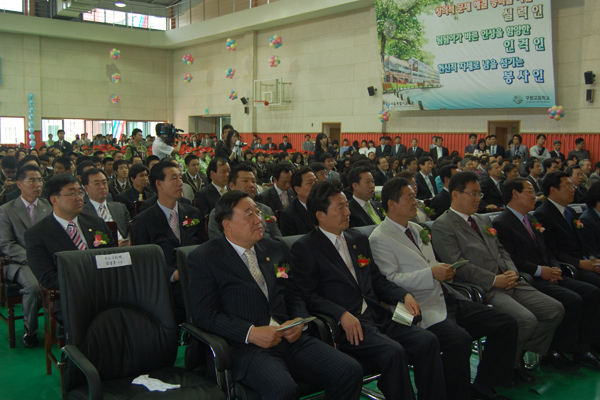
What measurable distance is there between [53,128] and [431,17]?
1510 centimetres

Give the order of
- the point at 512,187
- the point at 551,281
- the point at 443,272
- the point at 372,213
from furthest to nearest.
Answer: the point at 372,213, the point at 512,187, the point at 551,281, the point at 443,272

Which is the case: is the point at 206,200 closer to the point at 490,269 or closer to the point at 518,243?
the point at 490,269

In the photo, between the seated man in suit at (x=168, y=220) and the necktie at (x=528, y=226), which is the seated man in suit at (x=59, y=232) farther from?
the necktie at (x=528, y=226)

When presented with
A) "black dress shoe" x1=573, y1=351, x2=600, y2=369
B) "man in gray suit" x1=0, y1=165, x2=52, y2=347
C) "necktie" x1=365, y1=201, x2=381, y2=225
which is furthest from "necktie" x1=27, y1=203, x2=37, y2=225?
"black dress shoe" x1=573, y1=351, x2=600, y2=369

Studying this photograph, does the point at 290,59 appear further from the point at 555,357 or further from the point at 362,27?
the point at 555,357

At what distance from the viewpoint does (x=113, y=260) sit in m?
2.28

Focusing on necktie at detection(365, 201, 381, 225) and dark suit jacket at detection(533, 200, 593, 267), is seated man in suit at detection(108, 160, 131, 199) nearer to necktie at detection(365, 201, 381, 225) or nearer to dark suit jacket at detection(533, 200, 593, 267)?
necktie at detection(365, 201, 381, 225)

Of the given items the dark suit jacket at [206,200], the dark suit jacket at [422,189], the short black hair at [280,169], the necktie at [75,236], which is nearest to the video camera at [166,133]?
the short black hair at [280,169]

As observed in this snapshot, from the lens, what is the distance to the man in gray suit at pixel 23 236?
11.1 ft

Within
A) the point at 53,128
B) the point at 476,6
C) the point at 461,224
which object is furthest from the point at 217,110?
the point at 461,224

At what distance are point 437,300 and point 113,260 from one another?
1738 millimetres

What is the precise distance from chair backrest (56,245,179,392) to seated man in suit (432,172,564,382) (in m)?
1.85

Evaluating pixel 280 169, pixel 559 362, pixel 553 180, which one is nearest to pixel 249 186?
pixel 280 169

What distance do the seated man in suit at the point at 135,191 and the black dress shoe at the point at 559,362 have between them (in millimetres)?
3773
